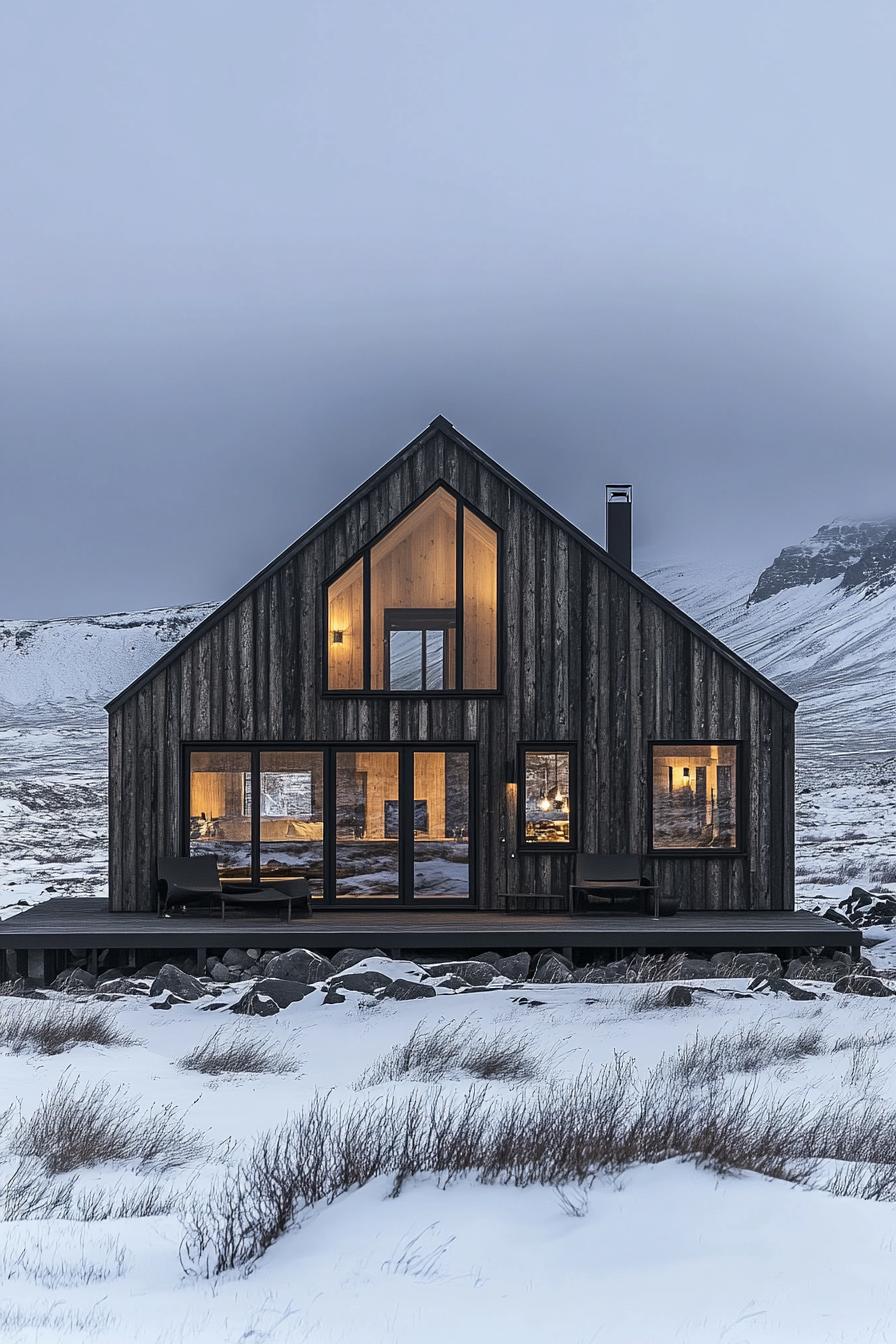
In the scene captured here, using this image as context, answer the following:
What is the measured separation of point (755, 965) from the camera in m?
9.32

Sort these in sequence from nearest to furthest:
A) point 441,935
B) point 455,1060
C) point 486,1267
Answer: point 486,1267, point 455,1060, point 441,935

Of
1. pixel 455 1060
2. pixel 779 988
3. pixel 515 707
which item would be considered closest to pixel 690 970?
pixel 779 988

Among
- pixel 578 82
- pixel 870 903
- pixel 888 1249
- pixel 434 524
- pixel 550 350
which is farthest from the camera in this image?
pixel 550 350

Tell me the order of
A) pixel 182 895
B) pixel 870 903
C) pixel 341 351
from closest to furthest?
pixel 182 895
pixel 870 903
pixel 341 351

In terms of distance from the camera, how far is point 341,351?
380 feet

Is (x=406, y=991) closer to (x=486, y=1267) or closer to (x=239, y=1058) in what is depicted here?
(x=239, y=1058)

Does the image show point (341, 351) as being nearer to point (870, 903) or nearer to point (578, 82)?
point (578, 82)

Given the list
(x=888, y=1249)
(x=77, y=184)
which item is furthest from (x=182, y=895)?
(x=77, y=184)

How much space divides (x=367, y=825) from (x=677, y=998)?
4316 mm

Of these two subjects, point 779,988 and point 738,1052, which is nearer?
point 738,1052

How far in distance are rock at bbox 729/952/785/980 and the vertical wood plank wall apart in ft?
5.10

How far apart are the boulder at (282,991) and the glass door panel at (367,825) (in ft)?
9.29

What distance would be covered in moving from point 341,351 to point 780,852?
11220 centimetres

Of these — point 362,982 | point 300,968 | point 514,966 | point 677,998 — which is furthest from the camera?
point 514,966
